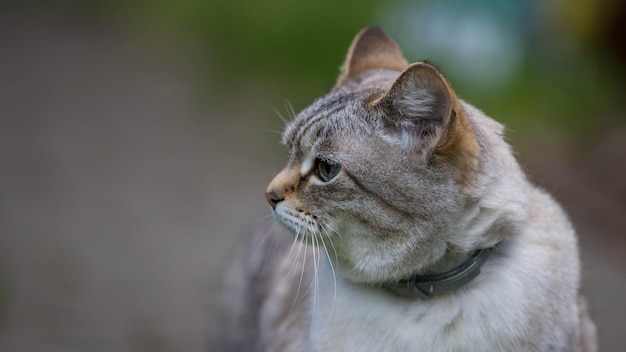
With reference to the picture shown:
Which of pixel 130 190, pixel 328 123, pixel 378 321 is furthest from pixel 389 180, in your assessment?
pixel 130 190

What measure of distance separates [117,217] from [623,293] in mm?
3430

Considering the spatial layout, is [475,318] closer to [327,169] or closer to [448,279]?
[448,279]

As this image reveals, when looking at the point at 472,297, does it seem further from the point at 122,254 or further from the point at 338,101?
the point at 122,254

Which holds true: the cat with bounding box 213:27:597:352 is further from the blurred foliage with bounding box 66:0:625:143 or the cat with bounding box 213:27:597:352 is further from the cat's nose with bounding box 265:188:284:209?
the blurred foliage with bounding box 66:0:625:143

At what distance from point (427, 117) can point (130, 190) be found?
14.0 feet

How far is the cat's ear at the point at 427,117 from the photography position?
2.55 m

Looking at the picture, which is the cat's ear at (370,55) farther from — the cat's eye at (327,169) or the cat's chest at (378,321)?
the cat's chest at (378,321)

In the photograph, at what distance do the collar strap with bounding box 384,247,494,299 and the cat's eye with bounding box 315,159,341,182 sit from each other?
405 mm

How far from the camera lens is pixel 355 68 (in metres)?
3.32

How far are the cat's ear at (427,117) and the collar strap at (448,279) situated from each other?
32 cm

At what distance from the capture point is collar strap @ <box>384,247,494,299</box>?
2.73m

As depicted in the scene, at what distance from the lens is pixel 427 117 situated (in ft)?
8.66

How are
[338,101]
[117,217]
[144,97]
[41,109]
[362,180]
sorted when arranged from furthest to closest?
[144,97] < [41,109] < [117,217] < [338,101] < [362,180]

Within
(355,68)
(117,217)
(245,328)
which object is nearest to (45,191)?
(117,217)
